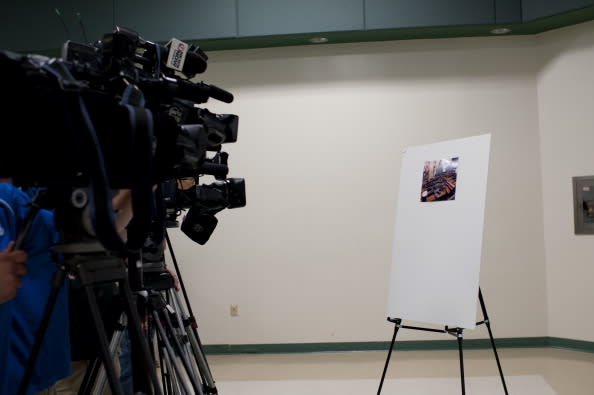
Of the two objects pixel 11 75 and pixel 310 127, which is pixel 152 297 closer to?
pixel 11 75

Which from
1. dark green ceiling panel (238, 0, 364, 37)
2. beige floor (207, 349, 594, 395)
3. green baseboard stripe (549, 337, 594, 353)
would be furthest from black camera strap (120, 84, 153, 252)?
green baseboard stripe (549, 337, 594, 353)

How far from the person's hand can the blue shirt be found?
0.64 ft

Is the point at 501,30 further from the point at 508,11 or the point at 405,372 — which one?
the point at 405,372

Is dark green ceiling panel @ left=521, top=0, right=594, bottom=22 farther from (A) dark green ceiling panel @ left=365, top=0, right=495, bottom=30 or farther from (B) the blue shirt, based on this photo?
(B) the blue shirt

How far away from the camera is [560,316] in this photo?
4.18 m

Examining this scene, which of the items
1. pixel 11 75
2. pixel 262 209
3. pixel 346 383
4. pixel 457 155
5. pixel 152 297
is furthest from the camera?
pixel 262 209

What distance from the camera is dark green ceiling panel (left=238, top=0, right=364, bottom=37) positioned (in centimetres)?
406

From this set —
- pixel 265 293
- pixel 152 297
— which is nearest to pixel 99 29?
pixel 265 293

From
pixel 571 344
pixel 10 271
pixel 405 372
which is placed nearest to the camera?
pixel 10 271

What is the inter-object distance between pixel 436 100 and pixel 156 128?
3.69 meters

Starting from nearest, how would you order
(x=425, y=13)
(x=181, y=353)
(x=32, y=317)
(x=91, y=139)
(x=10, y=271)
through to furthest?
1. (x=91, y=139)
2. (x=10, y=271)
3. (x=32, y=317)
4. (x=181, y=353)
5. (x=425, y=13)

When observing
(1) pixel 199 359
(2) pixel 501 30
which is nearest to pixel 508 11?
(2) pixel 501 30

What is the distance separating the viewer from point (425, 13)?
4004 millimetres

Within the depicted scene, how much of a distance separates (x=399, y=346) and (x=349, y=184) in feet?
4.67
